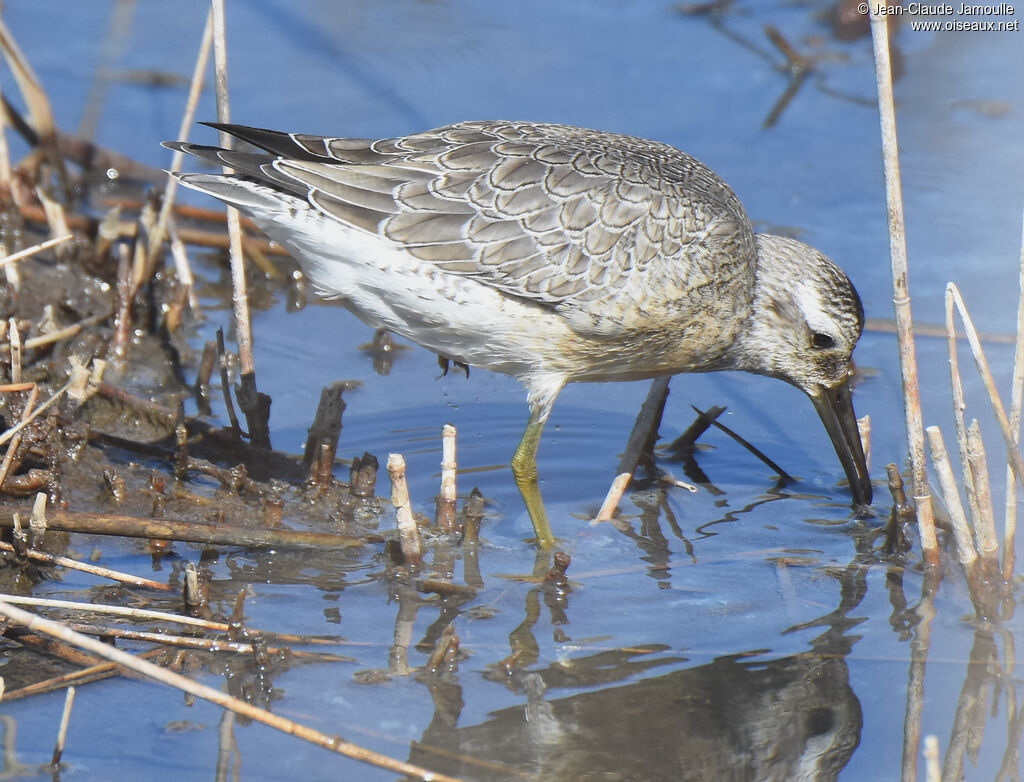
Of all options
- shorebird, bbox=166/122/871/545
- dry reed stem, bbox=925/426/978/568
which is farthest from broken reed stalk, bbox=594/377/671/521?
dry reed stem, bbox=925/426/978/568

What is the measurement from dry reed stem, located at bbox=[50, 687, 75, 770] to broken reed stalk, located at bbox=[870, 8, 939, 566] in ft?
9.79

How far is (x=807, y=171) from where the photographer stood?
8.02 meters

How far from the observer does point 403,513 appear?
4633mm

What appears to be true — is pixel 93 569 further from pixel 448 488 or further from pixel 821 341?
pixel 821 341

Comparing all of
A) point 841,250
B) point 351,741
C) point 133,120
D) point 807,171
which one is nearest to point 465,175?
point 351,741

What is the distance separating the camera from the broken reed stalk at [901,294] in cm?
445

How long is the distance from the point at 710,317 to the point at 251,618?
7.54 ft

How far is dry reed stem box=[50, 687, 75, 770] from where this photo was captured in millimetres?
3445

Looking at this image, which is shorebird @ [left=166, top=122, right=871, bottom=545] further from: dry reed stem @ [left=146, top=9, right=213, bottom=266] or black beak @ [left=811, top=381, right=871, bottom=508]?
dry reed stem @ [left=146, top=9, right=213, bottom=266]

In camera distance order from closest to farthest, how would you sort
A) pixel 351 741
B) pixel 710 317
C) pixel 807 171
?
pixel 351 741 → pixel 710 317 → pixel 807 171

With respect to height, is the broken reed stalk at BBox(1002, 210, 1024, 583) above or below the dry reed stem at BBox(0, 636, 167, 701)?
above

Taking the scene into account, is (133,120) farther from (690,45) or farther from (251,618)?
(251,618)

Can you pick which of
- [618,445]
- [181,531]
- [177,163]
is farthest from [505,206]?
[177,163]

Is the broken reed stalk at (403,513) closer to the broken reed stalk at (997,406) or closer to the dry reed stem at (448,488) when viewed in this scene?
the dry reed stem at (448,488)
